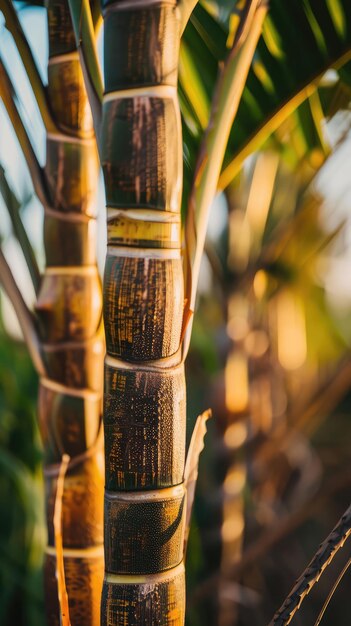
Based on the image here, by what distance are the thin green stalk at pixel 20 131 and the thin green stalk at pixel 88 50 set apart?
0.09 m

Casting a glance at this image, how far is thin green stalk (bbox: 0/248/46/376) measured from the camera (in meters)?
0.47

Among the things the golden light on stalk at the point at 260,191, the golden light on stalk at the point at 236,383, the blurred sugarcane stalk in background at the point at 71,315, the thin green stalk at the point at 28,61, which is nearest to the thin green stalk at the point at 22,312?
the blurred sugarcane stalk in background at the point at 71,315

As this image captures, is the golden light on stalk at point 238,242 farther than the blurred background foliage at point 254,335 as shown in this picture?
Yes

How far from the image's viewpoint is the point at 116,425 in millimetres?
371

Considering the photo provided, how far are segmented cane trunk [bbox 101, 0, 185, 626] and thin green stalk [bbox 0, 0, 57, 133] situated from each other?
0.11 metres

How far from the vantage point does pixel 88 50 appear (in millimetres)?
398

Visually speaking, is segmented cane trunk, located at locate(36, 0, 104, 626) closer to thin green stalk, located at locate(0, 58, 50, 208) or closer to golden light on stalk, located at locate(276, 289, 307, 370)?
thin green stalk, located at locate(0, 58, 50, 208)

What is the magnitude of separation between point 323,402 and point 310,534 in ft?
2.91

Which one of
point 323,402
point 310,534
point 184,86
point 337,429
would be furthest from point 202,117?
point 337,429

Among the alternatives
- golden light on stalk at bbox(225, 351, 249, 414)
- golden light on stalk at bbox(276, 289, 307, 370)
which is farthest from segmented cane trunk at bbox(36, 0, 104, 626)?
golden light on stalk at bbox(276, 289, 307, 370)

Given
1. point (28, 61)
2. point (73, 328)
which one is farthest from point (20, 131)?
point (73, 328)

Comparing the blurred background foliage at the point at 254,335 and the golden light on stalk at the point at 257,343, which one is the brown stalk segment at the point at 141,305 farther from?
the golden light on stalk at the point at 257,343

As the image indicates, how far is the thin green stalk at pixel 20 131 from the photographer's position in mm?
469

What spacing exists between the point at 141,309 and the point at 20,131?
0.64ft
